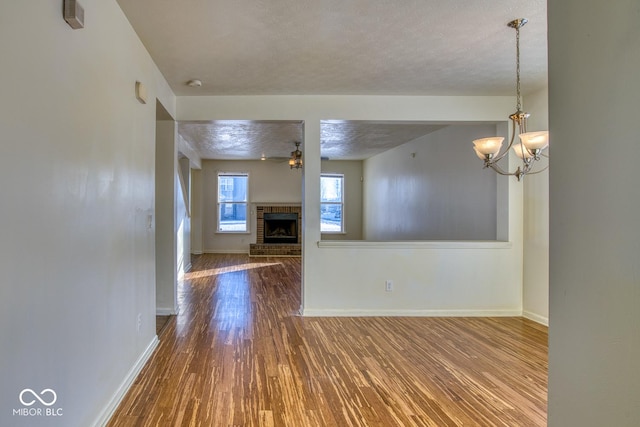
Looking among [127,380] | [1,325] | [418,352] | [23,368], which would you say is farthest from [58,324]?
[418,352]

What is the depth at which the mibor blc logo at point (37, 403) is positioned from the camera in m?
1.14

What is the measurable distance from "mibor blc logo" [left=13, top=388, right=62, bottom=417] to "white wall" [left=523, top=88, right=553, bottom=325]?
399cm

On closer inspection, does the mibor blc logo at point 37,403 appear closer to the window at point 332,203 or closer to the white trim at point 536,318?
the white trim at point 536,318

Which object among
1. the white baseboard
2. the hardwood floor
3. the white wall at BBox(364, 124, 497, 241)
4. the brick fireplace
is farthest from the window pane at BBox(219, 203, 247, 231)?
the white baseboard

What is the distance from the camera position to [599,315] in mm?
800

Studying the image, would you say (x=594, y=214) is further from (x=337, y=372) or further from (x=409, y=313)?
(x=409, y=313)

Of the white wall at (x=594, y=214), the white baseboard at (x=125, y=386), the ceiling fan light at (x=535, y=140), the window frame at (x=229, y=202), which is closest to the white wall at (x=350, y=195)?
the window frame at (x=229, y=202)

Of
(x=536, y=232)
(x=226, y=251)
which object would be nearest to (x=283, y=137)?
(x=536, y=232)

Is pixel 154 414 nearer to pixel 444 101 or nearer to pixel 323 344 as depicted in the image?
pixel 323 344

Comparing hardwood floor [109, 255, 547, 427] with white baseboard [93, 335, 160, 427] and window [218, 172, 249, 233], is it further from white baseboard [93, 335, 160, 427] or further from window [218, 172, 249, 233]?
window [218, 172, 249, 233]

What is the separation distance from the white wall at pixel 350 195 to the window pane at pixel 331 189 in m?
0.17

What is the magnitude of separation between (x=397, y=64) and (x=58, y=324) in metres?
2.88

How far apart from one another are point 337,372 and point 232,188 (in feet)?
22.8

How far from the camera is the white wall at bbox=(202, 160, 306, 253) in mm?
8438
